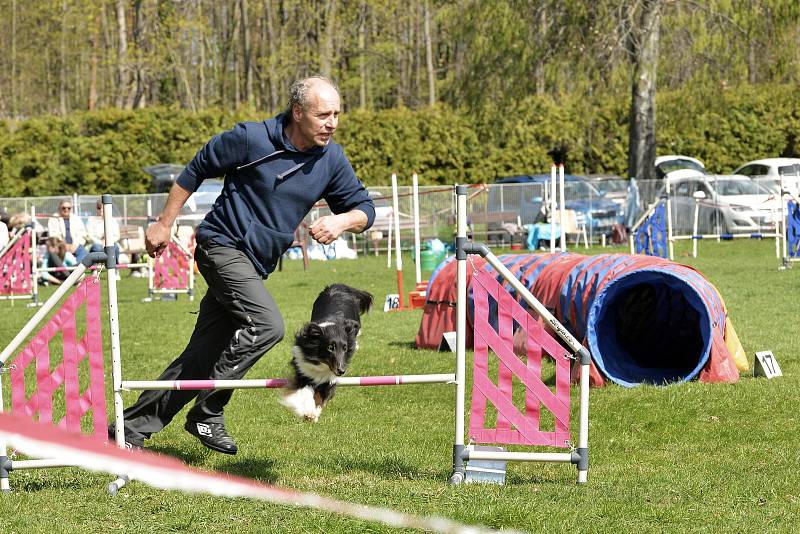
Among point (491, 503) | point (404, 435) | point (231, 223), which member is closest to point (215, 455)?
point (404, 435)

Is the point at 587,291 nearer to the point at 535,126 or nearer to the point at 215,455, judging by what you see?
the point at 215,455

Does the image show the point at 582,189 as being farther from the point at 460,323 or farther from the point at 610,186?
the point at 460,323

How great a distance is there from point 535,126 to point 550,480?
28.2 m

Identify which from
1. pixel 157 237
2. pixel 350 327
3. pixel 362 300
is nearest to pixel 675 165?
pixel 362 300

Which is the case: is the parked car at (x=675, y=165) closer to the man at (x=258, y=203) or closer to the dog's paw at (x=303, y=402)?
the dog's paw at (x=303, y=402)

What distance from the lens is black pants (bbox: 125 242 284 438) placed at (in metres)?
4.95

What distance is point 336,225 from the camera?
482 centimetres

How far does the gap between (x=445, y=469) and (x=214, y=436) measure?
1.20 metres

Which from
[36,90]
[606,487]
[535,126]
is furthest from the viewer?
[36,90]

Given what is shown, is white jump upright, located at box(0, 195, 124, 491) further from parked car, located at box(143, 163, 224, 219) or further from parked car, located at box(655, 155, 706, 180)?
parked car, located at box(655, 155, 706, 180)

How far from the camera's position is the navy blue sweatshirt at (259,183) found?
4875mm

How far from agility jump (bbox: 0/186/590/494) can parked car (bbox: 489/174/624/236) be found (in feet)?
68.8

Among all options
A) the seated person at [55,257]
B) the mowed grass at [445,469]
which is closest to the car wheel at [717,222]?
the seated person at [55,257]

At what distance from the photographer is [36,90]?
1829 inches
